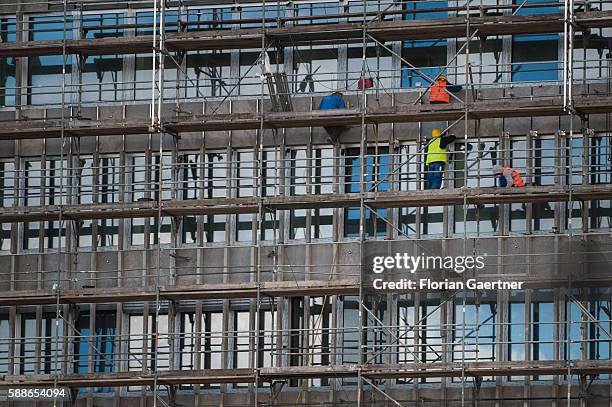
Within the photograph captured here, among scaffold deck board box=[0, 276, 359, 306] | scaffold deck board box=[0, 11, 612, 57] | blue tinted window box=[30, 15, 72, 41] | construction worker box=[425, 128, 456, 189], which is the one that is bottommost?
scaffold deck board box=[0, 276, 359, 306]

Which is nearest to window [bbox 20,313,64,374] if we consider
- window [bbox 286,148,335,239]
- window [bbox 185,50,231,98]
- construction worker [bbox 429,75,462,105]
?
window [bbox 286,148,335,239]

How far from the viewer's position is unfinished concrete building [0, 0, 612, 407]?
51312 millimetres

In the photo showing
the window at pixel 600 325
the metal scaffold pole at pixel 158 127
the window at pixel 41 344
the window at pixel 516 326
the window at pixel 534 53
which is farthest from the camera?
the window at pixel 41 344

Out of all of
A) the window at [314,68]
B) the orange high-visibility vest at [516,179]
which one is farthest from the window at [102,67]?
the orange high-visibility vest at [516,179]

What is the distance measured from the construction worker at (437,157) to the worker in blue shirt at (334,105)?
2343 millimetres

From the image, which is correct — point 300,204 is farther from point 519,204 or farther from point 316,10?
point 316,10

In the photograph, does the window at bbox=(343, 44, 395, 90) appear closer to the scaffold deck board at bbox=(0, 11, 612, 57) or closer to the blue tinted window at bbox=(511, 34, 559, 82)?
the scaffold deck board at bbox=(0, 11, 612, 57)

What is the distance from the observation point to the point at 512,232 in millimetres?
52156

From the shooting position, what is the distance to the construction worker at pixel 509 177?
51469mm

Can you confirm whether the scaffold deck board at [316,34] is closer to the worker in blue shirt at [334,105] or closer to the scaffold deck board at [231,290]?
the worker in blue shirt at [334,105]

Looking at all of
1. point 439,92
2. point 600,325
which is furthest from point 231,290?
point 600,325

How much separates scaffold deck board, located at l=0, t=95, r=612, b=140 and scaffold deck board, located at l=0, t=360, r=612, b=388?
587 centimetres

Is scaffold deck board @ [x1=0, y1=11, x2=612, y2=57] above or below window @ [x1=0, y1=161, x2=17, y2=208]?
above

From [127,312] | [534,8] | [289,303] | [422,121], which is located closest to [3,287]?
[127,312]
